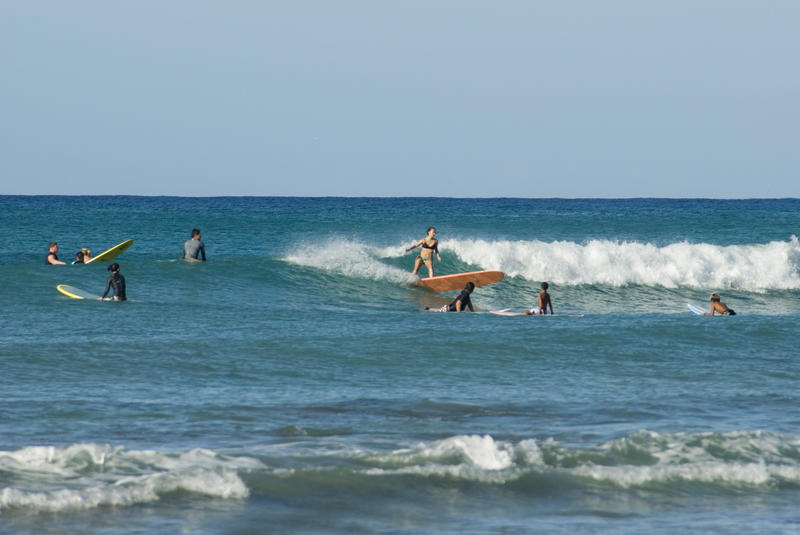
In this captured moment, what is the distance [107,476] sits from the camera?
301 inches

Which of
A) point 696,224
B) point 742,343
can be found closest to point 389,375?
point 742,343

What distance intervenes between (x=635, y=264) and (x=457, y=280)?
846 centimetres

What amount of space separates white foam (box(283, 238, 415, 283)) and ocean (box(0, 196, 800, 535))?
137 inches

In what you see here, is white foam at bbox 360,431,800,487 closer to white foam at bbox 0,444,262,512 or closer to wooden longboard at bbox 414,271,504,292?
white foam at bbox 0,444,262,512

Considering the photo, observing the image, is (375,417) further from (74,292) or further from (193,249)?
(193,249)

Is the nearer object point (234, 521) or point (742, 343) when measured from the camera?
point (234, 521)

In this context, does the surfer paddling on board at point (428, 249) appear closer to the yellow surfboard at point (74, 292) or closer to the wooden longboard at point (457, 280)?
the wooden longboard at point (457, 280)

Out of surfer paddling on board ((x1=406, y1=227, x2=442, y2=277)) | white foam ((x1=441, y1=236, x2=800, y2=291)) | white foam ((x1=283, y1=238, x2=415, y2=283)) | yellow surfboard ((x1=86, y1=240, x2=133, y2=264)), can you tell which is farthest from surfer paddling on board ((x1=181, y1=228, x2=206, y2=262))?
white foam ((x1=441, y1=236, x2=800, y2=291))

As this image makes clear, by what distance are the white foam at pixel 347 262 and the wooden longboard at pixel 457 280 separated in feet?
3.07

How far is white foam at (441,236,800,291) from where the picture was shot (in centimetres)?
2892

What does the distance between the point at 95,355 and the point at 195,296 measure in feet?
28.2

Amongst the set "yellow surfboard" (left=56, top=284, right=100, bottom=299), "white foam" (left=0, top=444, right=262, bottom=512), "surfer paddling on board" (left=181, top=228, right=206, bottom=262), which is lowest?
"white foam" (left=0, top=444, right=262, bottom=512)

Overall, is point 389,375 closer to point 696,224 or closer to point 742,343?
point 742,343

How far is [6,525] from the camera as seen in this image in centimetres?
646
